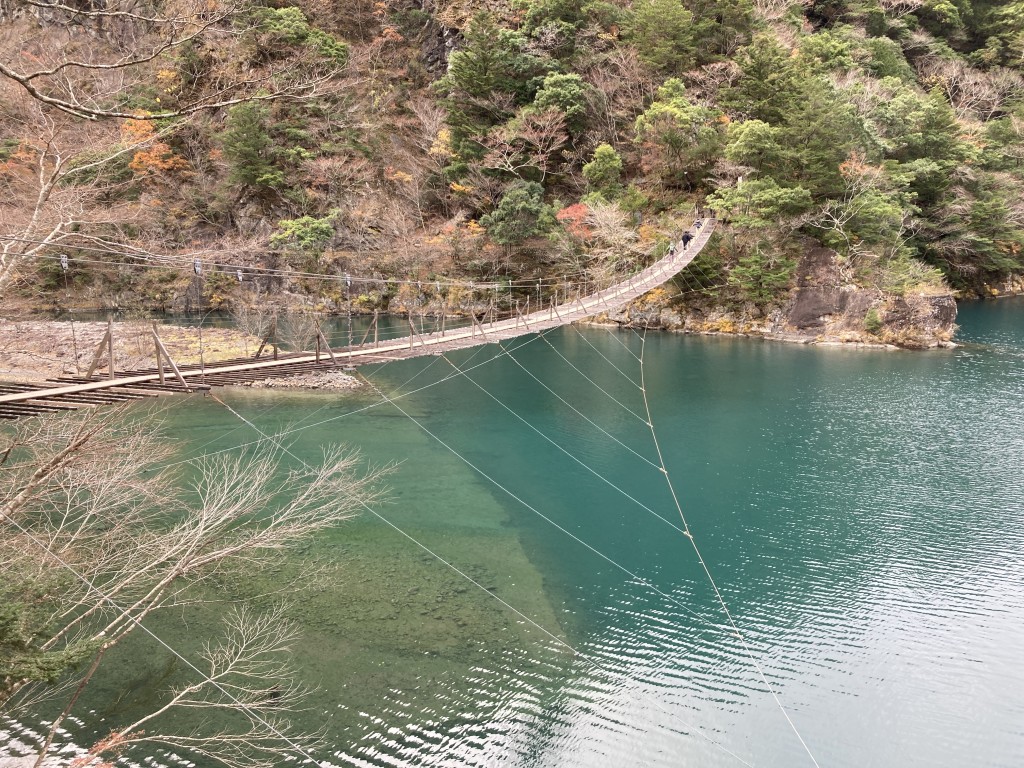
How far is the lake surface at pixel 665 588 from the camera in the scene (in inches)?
159

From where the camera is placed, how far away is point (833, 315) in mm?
15391

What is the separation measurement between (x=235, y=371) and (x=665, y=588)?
4705mm

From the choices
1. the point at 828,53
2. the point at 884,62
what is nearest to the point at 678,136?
the point at 828,53

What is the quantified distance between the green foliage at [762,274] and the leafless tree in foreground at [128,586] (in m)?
12.5

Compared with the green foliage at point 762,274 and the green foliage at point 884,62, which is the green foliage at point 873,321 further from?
the green foliage at point 884,62

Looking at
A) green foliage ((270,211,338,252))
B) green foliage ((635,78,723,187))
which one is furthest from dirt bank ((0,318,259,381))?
green foliage ((635,78,723,187))

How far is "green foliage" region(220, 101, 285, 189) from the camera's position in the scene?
60.9 ft

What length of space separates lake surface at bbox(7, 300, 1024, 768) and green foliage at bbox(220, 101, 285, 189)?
38.2ft

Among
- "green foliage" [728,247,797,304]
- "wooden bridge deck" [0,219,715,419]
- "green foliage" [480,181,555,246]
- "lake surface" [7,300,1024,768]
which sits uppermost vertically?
"green foliage" [480,181,555,246]

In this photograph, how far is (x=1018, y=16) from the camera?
20281 mm

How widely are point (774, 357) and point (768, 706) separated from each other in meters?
11.4

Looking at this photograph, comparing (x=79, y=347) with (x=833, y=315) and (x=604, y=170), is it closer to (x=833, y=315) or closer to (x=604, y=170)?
(x=604, y=170)

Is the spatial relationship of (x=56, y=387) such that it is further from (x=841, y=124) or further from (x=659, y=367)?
(x=841, y=124)

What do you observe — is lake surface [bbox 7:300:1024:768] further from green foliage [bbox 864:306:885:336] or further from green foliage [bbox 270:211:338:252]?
green foliage [bbox 270:211:338:252]
